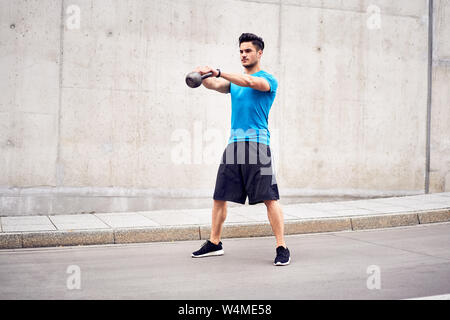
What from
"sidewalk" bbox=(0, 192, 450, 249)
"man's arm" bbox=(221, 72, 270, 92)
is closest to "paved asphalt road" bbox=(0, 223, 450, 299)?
"sidewalk" bbox=(0, 192, 450, 249)

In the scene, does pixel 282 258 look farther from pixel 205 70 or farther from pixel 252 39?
pixel 252 39

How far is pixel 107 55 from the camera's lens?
23.7ft

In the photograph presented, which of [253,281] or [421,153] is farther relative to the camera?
[421,153]

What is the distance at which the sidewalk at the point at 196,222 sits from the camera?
564 centimetres

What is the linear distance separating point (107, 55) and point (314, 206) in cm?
357

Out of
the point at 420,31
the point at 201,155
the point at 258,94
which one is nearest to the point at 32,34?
the point at 201,155

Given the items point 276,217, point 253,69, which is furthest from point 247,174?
point 253,69

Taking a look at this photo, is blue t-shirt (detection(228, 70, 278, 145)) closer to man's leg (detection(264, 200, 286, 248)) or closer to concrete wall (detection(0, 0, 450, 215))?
man's leg (detection(264, 200, 286, 248))

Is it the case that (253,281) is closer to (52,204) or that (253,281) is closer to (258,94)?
(258,94)

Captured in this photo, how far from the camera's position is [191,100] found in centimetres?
761

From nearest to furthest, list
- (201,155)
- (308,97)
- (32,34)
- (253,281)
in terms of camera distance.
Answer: (253,281) → (32,34) → (201,155) → (308,97)

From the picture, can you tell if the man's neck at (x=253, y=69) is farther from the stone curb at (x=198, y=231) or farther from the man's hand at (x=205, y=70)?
the stone curb at (x=198, y=231)

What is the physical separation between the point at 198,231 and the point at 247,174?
167 centimetres

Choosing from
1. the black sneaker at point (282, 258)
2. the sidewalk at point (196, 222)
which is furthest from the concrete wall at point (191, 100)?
the black sneaker at point (282, 258)
